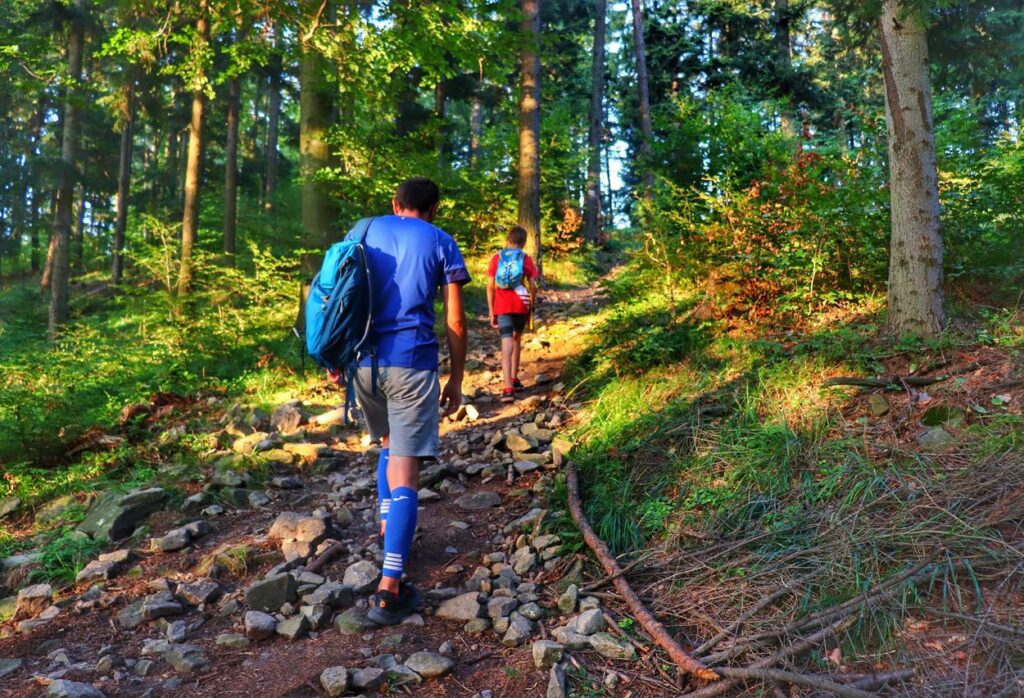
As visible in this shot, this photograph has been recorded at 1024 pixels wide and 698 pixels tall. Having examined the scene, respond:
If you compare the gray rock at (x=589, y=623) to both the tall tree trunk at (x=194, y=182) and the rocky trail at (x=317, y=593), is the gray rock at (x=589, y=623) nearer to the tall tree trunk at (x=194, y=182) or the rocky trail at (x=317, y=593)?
the rocky trail at (x=317, y=593)

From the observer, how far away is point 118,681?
309 centimetres

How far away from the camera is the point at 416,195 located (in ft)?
13.1

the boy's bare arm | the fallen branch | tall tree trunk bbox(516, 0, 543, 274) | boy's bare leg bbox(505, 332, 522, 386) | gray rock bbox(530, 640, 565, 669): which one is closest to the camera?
the fallen branch

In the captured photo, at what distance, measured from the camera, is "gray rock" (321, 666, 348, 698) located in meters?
2.87

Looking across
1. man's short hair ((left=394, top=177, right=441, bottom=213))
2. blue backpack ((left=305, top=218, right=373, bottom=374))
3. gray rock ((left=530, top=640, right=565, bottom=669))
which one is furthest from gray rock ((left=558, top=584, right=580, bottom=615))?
man's short hair ((left=394, top=177, right=441, bottom=213))

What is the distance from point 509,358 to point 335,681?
15.9 ft

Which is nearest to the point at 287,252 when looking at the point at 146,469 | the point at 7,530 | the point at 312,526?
the point at 146,469

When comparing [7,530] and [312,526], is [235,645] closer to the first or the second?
[312,526]

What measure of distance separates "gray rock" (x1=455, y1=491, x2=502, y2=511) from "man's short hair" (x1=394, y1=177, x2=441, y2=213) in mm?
2291

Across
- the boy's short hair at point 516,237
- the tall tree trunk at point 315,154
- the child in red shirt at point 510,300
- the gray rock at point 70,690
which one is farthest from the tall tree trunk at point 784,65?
the gray rock at point 70,690

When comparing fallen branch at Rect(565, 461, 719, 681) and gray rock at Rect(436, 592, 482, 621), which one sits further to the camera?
gray rock at Rect(436, 592, 482, 621)

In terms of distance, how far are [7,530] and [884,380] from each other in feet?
23.8

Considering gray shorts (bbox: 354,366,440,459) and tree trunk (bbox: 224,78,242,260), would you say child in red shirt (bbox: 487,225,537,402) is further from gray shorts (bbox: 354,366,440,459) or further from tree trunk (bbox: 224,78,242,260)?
tree trunk (bbox: 224,78,242,260)

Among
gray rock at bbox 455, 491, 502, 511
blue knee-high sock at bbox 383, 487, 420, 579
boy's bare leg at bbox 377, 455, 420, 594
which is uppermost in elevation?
boy's bare leg at bbox 377, 455, 420, 594
